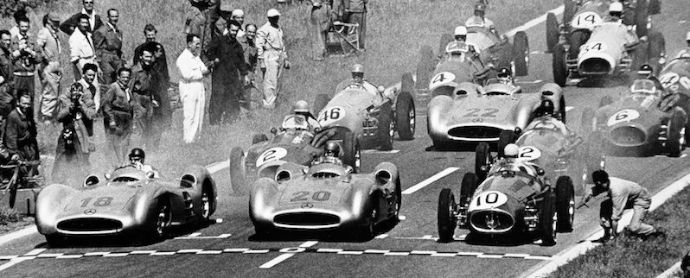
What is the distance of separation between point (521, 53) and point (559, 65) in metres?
1.97

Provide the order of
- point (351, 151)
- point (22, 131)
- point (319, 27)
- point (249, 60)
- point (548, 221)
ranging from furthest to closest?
1. point (319, 27)
2. point (249, 60)
3. point (351, 151)
4. point (22, 131)
5. point (548, 221)

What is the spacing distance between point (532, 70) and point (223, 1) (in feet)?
32.1

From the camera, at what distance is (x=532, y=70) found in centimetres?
4009

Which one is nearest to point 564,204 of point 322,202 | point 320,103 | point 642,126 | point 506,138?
point 322,202

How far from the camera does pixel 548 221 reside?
23281mm

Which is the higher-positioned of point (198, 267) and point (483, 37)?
point (483, 37)

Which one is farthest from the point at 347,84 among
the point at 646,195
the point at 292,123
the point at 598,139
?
the point at 646,195

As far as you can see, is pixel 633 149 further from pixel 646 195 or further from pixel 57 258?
pixel 57 258

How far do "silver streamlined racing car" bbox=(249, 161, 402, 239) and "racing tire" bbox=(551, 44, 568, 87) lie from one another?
12.7 m

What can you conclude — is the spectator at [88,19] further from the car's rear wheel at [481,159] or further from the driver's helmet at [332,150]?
the car's rear wheel at [481,159]

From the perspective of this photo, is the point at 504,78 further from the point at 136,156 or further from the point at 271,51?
the point at 136,156

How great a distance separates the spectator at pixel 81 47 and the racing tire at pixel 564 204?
1120 cm

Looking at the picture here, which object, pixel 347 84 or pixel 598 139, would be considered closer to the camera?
pixel 598 139

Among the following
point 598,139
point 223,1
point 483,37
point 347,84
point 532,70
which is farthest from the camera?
point 223,1
